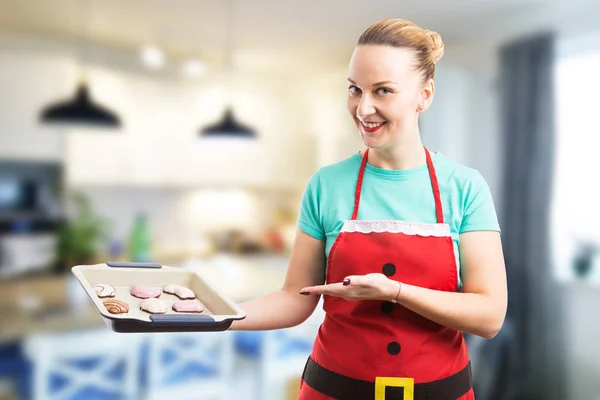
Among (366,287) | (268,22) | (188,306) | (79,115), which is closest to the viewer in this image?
(366,287)

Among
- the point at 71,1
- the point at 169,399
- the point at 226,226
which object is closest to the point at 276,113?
the point at 226,226

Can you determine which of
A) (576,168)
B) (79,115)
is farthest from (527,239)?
(79,115)

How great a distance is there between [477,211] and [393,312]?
5.0 inches

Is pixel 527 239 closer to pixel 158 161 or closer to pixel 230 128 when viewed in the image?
pixel 230 128

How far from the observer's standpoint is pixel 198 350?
5.47ft

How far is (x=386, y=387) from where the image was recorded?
2.00ft

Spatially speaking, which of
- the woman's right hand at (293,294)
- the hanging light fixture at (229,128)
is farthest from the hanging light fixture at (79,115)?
the woman's right hand at (293,294)

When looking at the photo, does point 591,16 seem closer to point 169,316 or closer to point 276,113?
point 276,113

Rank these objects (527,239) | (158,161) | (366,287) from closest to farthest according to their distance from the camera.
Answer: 1. (366,287)
2. (527,239)
3. (158,161)

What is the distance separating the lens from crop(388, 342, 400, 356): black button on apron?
606 millimetres

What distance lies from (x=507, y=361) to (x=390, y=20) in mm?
1416

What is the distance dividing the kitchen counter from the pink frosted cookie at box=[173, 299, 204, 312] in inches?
35.9

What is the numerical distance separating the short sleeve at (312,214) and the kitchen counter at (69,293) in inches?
36.7

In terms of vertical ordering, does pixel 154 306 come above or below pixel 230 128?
below
